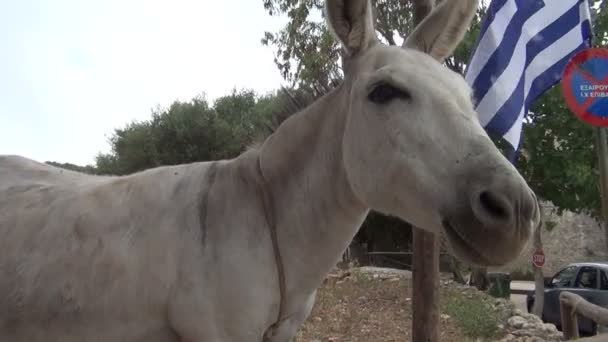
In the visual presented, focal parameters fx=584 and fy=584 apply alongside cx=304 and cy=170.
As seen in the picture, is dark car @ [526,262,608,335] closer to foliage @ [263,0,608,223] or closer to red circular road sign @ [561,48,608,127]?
foliage @ [263,0,608,223]

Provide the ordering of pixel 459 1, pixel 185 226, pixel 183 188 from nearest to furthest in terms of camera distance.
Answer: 1. pixel 185 226
2. pixel 183 188
3. pixel 459 1

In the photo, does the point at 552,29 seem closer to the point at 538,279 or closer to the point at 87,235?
the point at 87,235

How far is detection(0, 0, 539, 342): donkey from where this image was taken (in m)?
1.96

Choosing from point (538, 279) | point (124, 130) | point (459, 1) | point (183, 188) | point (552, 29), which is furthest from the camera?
point (124, 130)

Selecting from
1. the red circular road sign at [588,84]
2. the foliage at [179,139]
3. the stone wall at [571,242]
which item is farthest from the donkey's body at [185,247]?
the stone wall at [571,242]

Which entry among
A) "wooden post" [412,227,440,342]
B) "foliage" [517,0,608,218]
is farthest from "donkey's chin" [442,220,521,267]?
"foliage" [517,0,608,218]

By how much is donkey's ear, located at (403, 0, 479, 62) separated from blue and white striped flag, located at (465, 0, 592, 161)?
4.56 feet

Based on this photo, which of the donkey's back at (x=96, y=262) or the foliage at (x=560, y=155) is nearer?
the donkey's back at (x=96, y=262)

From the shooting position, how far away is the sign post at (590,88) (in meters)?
3.96

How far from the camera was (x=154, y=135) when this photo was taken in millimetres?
19797

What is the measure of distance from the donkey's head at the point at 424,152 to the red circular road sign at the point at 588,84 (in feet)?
6.58

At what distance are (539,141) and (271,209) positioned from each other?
12591 millimetres

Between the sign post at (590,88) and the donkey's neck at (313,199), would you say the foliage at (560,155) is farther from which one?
the donkey's neck at (313,199)

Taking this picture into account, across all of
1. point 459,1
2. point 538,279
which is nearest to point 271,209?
point 459,1
